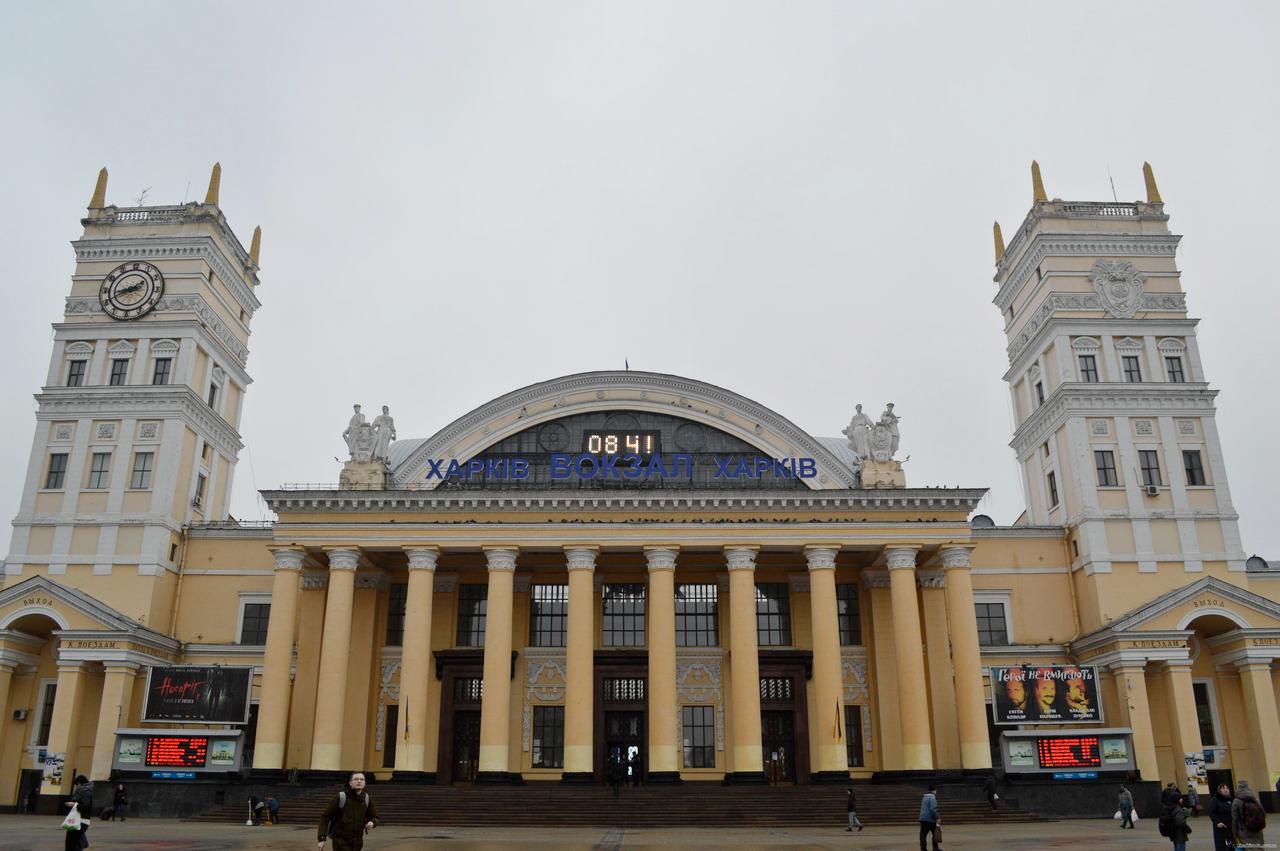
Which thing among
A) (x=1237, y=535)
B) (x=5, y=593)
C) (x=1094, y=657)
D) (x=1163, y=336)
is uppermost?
(x=1163, y=336)

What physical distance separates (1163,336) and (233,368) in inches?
1829

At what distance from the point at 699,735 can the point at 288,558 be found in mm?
18821

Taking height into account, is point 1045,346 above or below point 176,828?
above

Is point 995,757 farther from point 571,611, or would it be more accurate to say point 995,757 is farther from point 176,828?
point 176,828

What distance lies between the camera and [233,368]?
2041 inches

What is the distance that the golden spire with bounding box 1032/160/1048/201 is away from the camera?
50750 millimetres

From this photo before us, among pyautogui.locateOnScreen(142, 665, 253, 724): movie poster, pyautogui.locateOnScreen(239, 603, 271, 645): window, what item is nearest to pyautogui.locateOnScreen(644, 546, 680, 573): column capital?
pyautogui.locateOnScreen(142, 665, 253, 724): movie poster

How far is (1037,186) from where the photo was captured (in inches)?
2013

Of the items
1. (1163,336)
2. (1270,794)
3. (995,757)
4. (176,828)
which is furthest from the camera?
(1163,336)

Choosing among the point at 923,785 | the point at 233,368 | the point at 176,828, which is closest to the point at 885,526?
the point at 923,785

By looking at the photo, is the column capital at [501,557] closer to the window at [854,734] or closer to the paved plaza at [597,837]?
the paved plaza at [597,837]

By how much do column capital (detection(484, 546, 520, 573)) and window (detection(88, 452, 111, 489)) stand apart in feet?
63.3

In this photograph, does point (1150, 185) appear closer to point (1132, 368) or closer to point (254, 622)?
point (1132, 368)

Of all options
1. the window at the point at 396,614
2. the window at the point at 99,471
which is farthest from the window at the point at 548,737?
the window at the point at 99,471
